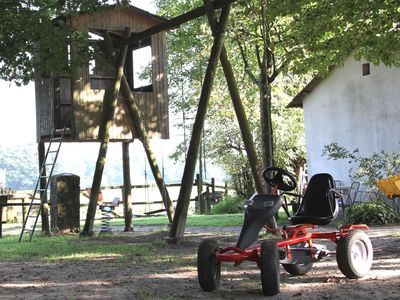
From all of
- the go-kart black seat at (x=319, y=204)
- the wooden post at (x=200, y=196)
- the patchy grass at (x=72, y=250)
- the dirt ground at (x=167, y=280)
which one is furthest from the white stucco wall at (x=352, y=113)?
the go-kart black seat at (x=319, y=204)

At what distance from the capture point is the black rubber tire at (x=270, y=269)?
20.5 ft

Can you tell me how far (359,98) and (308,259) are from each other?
53.3ft

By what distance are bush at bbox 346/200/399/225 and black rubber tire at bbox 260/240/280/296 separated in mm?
10834

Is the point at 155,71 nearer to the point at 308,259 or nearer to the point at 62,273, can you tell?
the point at 62,273

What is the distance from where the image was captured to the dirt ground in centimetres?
655

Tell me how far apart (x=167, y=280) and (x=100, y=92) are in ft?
30.2

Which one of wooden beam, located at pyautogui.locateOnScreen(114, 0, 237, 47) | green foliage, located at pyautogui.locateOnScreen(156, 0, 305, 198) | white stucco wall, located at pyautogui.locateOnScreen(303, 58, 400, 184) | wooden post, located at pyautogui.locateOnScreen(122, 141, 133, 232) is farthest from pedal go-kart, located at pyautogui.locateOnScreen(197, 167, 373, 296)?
green foliage, located at pyautogui.locateOnScreen(156, 0, 305, 198)

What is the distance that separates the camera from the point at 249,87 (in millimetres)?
31453

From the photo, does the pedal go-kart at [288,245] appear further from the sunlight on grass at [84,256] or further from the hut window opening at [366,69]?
the hut window opening at [366,69]

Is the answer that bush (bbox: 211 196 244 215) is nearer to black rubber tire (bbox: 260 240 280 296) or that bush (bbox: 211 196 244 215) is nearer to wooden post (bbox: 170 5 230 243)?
wooden post (bbox: 170 5 230 243)

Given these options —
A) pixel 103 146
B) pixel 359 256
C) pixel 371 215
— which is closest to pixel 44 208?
pixel 103 146

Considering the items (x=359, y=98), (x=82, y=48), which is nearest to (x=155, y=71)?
(x=82, y=48)

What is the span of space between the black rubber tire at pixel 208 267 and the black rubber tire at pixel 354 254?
1.60m

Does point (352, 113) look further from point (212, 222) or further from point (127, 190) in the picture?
point (127, 190)
